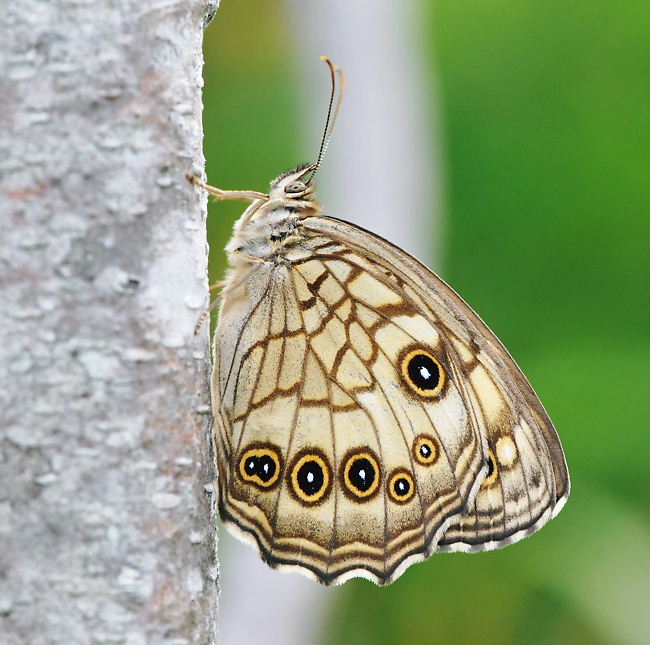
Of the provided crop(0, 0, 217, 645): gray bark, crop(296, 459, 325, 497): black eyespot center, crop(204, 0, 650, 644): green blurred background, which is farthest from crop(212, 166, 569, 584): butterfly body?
crop(204, 0, 650, 644): green blurred background

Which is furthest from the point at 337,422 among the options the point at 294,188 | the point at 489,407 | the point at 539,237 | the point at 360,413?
the point at 539,237

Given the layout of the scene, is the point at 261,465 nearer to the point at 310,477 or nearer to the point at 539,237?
the point at 310,477

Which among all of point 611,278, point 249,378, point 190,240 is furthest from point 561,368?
point 190,240

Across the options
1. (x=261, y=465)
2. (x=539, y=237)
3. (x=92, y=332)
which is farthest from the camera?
(x=539, y=237)

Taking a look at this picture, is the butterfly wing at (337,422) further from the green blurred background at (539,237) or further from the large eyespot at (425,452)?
the green blurred background at (539,237)

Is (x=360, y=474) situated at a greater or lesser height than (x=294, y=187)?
lesser

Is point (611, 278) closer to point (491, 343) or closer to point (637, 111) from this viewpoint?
point (637, 111)

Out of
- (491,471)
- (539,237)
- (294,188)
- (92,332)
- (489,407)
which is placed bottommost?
(92,332)

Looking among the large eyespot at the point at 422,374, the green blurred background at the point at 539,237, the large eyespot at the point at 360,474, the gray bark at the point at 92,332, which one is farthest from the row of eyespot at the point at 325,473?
the green blurred background at the point at 539,237
